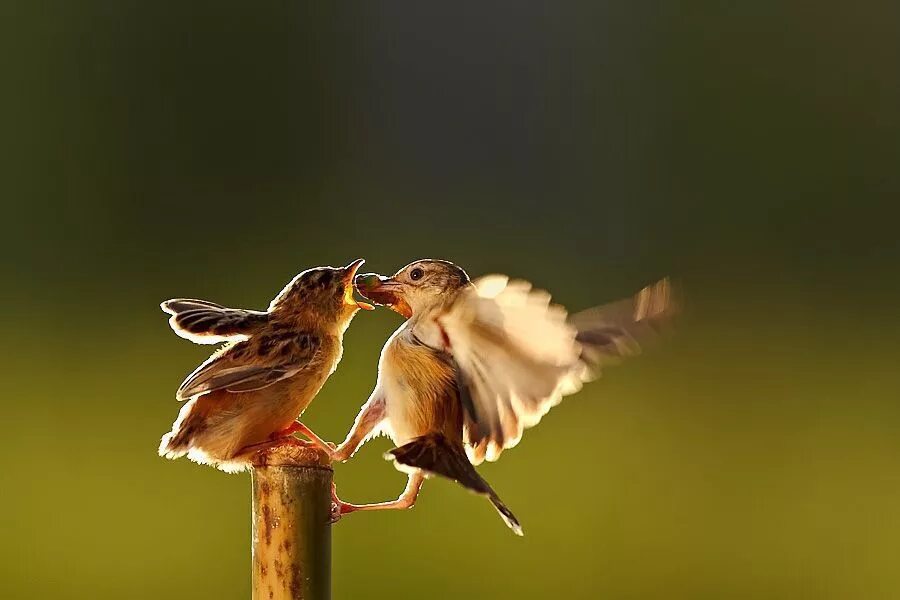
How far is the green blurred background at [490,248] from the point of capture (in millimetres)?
2926

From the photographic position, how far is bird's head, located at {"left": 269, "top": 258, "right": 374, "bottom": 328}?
1256 mm

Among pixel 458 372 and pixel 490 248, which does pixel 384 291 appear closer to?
pixel 458 372

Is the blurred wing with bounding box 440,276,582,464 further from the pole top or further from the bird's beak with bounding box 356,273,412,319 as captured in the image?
the pole top

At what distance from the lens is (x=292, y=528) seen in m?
1.02

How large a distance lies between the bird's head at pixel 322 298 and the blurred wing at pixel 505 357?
0.16 meters

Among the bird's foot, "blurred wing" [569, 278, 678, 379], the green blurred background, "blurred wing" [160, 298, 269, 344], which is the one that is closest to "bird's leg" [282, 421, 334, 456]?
the bird's foot

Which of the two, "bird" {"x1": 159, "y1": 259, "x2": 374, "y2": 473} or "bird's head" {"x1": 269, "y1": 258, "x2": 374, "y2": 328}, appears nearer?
"bird" {"x1": 159, "y1": 259, "x2": 374, "y2": 473}

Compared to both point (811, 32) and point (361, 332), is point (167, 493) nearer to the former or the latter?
point (361, 332)

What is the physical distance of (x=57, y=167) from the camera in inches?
120

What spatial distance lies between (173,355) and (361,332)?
501mm

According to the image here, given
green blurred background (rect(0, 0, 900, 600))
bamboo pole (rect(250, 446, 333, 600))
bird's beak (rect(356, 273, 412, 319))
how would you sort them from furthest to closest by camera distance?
1. green blurred background (rect(0, 0, 900, 600))
2. bird's beak (rect(356, 273, 412, 319))
3. bamboo pole (rect(250, 446, 333, 600))

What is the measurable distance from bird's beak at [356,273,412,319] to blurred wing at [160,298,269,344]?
118 mm

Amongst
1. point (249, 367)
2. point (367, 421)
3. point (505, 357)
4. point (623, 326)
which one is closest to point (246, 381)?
point (249, 367)

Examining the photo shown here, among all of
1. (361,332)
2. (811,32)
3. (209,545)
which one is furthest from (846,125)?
(209,545)
